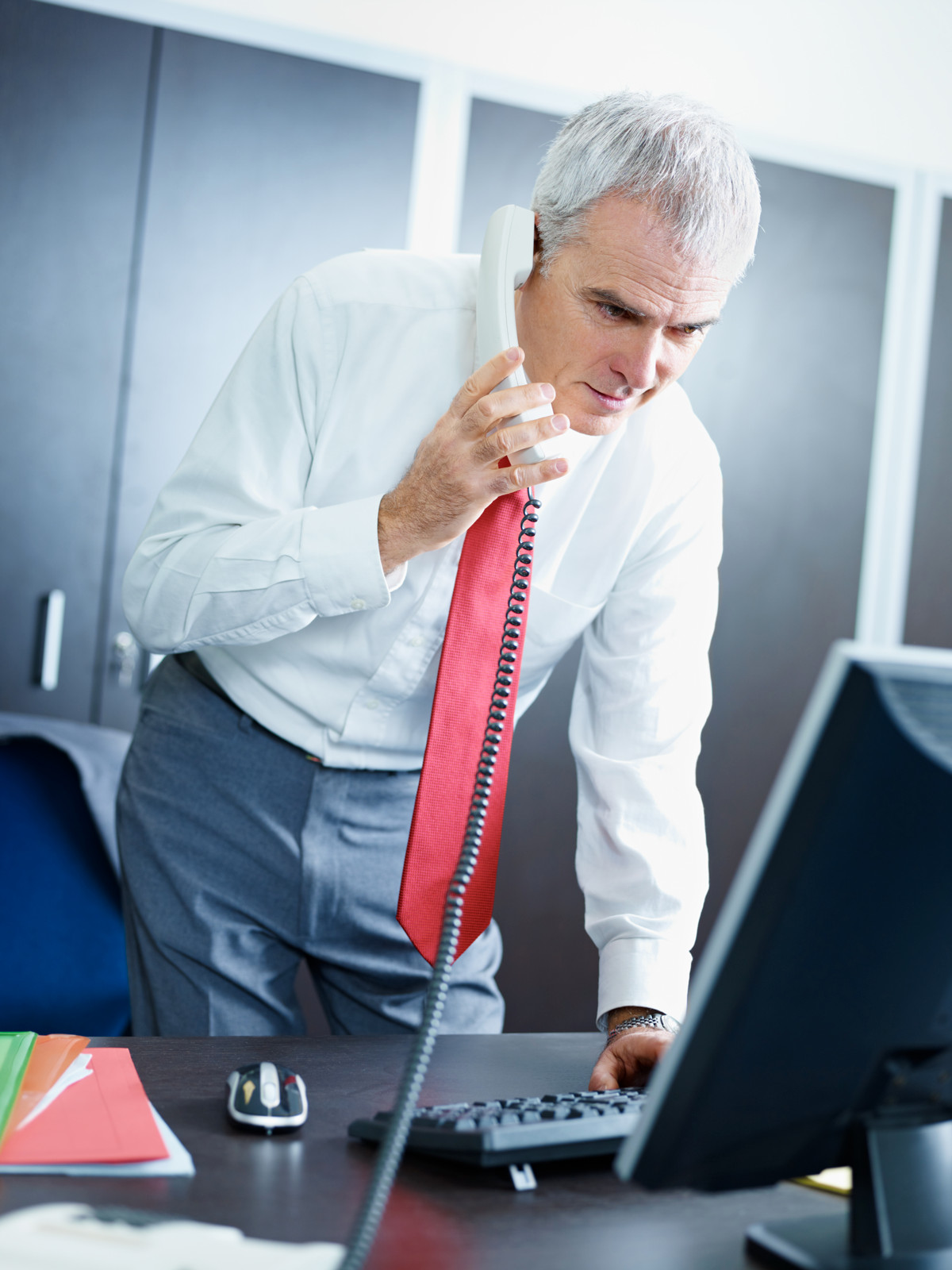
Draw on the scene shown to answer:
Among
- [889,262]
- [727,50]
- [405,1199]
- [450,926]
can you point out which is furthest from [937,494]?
[405,1199]

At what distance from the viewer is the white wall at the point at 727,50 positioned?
264 cm

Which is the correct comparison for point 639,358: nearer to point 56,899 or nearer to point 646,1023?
point 646,1023

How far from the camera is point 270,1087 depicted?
0.85 meters

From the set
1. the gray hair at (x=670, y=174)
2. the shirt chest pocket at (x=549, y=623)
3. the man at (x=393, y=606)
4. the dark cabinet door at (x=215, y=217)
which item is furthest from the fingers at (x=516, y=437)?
the dark cabinet door at (x=215, y=217)

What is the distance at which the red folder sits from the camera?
74 cm

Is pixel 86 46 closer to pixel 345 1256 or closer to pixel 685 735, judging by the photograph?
pixel 685 735

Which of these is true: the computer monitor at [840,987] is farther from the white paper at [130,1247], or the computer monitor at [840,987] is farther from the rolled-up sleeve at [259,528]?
the rolled-up sleeve at [259,528]

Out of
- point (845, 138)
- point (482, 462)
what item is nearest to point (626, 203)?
point (482, 462)

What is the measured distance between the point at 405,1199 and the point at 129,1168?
170 mm

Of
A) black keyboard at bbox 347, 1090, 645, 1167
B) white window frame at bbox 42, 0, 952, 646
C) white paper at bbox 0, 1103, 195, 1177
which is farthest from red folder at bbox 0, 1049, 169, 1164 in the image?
white window frame at bbox 42, 0, 952, 646

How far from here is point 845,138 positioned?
2.96m

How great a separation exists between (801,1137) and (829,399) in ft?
7.93

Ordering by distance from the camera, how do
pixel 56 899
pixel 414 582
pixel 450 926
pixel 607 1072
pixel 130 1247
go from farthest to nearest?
pixel 56 899 < pixel 414 582 < pixel 607 1072 < pixel 450 926 < pixel 130 1247

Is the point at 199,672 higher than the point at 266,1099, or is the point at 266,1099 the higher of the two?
the point at 199,672
